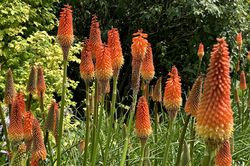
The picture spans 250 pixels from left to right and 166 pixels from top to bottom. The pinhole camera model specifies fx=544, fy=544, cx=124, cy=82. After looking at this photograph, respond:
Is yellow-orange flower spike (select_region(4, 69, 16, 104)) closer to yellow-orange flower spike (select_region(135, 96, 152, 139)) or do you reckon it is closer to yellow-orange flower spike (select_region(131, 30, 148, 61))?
yellow-orange flower spike (select_region(131, 30, 148, 61))

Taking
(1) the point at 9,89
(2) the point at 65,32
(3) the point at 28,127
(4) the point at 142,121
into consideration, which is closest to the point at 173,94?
(4) the point at 142,121

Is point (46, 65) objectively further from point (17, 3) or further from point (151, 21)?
point (151, 21)

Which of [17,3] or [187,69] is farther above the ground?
[17,3]

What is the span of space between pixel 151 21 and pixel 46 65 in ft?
11.9

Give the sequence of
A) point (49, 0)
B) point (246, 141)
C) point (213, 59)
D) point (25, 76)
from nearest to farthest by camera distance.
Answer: point (213, 59)
point (246, 141)
point (25, 76)
point (49, 0)

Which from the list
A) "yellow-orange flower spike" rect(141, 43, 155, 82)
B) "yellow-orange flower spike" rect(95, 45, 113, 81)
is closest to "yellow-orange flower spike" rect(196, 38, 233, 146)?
"yellow-orange flower spike" rect(95, 45, 113, 81)

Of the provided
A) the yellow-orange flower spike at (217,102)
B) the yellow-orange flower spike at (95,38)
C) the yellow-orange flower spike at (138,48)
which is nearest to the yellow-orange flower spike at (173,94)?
the yellow-orange flower spike at (138,48)

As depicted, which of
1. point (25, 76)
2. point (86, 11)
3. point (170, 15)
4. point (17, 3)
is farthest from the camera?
point (86, 11)

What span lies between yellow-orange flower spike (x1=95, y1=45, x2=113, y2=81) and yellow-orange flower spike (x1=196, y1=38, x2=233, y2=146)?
1.10 meters

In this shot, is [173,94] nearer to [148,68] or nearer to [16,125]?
[148,68]

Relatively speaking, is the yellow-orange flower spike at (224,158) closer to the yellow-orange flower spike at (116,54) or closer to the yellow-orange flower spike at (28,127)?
the yellow-orange flower spike at (116,54)

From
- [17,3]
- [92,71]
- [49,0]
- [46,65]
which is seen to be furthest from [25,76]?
[92,71]

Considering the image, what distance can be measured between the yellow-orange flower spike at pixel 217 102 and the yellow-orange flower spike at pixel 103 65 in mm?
1101

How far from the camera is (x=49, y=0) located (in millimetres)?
9055
